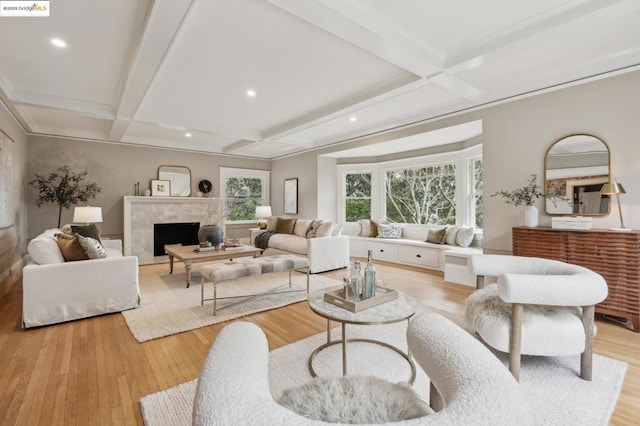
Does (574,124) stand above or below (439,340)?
above

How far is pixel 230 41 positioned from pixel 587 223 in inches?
150

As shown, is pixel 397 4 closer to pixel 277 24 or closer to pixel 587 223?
pixel 277 24

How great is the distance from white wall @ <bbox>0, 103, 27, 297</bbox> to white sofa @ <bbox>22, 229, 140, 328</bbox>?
1394 mm

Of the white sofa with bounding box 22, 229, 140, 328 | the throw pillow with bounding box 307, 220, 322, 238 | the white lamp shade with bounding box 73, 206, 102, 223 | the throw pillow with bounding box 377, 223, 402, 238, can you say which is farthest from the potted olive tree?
the throw pillow with bounding box 377, 223, 402, 238

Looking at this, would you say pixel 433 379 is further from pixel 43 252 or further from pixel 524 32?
pixel 43 252

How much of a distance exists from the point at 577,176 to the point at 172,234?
265 inches

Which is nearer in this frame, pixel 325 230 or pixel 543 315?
pixel 543 315

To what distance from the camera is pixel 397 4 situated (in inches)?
83.4

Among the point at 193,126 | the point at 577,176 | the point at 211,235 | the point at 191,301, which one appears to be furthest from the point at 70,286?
the point at 577,176

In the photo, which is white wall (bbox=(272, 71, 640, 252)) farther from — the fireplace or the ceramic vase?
the fireplace

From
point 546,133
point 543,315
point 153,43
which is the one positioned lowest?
point 543,315

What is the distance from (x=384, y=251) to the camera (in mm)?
6031

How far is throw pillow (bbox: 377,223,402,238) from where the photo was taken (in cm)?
619

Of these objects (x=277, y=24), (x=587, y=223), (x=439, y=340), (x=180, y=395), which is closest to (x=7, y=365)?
(x=180, y=395)
